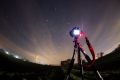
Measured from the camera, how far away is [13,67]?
42844mm

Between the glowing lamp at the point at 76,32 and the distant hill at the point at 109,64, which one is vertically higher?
the distant hill at the point at 109,64

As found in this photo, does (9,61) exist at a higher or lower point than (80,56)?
higher

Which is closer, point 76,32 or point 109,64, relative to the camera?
point 76,32

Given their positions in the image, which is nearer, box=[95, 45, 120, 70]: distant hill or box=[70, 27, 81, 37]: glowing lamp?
box=[70, 27, 81, 37]: glowing lamp

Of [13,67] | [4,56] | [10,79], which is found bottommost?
[10,79]

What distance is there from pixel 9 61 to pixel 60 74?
22.3m

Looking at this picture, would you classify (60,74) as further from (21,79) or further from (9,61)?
(9,61)

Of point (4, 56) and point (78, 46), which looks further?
point (4, 56)

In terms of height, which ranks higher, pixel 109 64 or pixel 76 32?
pixel 109 64

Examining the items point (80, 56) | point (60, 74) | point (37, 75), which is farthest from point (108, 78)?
point (80, 56)

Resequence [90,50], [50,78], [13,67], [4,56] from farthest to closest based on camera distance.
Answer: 1. [4,56]
2. [13,67]
3. [50,78]
4. [90,50]

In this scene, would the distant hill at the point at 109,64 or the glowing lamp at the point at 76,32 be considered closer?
the glowing lamp at the point at 76,32

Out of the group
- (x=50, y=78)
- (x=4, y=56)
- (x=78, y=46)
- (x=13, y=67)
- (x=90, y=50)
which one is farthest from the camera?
(x=4, y=56)

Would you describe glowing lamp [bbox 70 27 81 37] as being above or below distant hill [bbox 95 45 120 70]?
below
